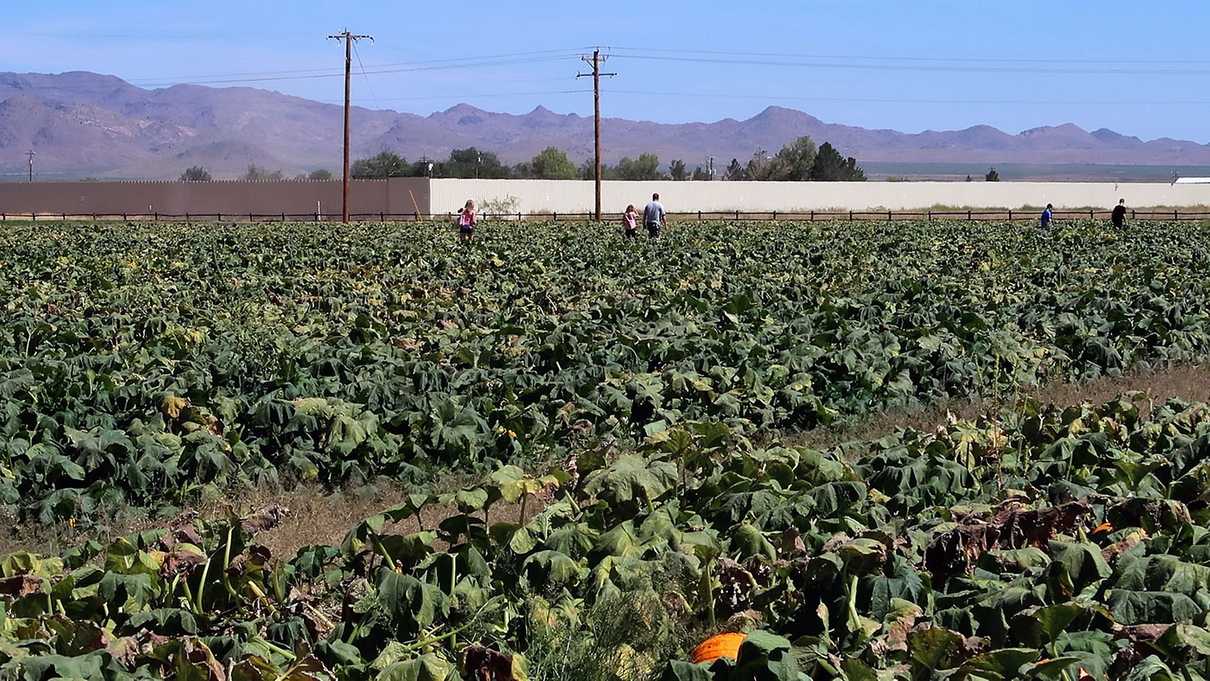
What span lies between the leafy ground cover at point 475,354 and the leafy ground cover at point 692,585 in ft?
6.77

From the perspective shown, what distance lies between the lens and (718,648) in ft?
16.9

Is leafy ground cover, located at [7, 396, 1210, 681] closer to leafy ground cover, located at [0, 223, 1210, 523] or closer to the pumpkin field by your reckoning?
the pumpkin field

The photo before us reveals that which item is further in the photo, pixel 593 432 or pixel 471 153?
pixel 471 153

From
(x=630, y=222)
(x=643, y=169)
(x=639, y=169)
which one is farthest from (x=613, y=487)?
(x=643, y=169)

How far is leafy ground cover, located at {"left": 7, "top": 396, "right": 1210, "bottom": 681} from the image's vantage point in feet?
15.3

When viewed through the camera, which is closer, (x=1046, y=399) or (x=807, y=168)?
(x=1046, y=399)

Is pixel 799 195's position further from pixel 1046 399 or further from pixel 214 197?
pixel 1046 399

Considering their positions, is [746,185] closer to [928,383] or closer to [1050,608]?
[928,383]

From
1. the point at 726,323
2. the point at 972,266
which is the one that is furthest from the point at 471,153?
the point at 726,323

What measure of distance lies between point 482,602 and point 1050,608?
2.00 meters

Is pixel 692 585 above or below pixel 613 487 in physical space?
below

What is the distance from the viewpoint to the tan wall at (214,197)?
72.0 metres

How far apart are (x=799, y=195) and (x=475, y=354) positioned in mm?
70409

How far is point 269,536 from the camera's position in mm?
7949
